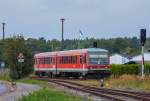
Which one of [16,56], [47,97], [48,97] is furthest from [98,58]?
[47,97]

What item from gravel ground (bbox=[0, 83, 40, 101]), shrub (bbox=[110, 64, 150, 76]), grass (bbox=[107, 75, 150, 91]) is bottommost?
gravel ground (bbox=[0, 83, 40, 101])

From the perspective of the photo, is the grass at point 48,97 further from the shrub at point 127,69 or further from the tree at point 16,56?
the tree at point 16,56

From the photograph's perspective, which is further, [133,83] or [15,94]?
[133,83]

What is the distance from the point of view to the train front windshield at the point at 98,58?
2289 inches

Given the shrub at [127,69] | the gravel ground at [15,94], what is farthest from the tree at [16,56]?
the gravel ground at [15,94]

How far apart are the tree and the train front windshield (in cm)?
2189

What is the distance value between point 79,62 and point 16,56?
21.6 meters

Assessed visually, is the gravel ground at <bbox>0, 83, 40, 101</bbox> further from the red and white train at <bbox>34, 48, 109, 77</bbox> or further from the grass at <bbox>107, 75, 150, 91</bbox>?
the red and white train at <bbox>34, 48, 109, 77</bbox>

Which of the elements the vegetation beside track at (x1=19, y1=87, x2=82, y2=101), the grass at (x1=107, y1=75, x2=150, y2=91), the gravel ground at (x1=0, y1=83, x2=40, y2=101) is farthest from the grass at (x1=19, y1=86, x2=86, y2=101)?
the grass at (x1=107, y1=75, x2=150, y2=91)

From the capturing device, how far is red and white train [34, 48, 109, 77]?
2283 inches

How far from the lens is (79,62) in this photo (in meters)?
59.4

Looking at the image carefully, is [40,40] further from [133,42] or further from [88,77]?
[88,77]

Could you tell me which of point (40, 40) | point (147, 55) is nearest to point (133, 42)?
point (40, 40)

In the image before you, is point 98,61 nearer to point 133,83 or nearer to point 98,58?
point 98,58
